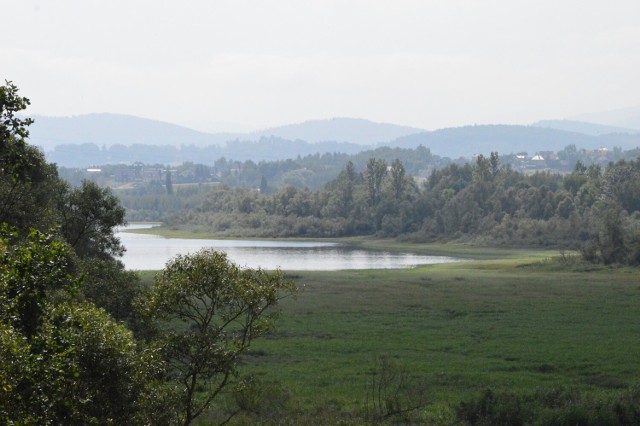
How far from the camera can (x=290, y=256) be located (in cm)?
14188

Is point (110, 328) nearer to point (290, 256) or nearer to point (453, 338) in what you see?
point (453, 338)

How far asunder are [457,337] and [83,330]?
35.3 m

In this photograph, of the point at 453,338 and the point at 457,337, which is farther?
the point at 457,337

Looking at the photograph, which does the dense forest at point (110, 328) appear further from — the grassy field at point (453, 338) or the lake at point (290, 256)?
the lake at point (290, 256)

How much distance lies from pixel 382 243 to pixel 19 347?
16810cm

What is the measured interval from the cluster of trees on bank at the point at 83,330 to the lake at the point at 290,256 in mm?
75053

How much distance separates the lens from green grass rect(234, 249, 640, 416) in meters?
40.2

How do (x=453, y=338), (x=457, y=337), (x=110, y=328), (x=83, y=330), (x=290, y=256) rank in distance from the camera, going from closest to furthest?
(x=83, y=330) < (x=110, y=328) < (x=453, y=338) < (x=457, y=337) < (x=290, y=256)

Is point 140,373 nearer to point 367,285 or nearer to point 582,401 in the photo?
point 582,401

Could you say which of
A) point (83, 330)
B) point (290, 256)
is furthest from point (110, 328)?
point (290, 256)

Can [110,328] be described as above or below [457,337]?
above

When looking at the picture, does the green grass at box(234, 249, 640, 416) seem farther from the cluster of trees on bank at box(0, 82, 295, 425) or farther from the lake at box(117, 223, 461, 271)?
the lake at box(117, 223, 461, 271)

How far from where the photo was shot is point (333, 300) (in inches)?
2746

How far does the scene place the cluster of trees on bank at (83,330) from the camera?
16234 millimetres
